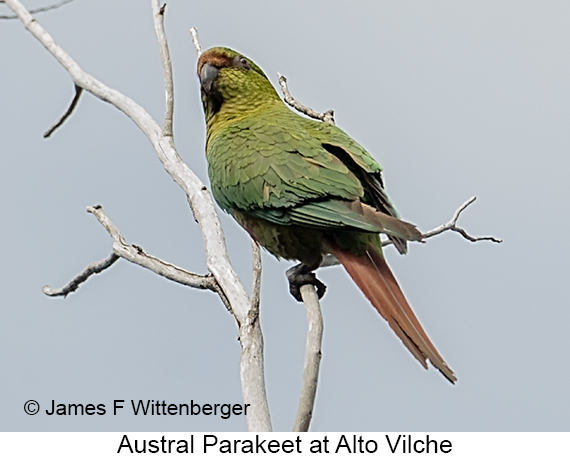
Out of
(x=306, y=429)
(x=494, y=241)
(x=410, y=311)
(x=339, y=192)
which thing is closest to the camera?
(x=306, y=429)

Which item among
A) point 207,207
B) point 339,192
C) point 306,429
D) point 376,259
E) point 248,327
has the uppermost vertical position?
point 207,207

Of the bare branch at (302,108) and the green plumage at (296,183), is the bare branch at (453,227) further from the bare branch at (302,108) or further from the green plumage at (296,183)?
the bare branch at (302,108)

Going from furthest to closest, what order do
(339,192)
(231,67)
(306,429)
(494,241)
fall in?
(231,67) → (494,241) → (339,192) → (306,429)

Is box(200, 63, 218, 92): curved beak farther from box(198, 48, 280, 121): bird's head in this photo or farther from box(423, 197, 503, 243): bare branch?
box(423, 197, 503, 243): bare branch

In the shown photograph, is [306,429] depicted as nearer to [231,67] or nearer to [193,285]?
[193,285]

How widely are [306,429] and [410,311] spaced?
0.52 m

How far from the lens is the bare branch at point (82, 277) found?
3.09m

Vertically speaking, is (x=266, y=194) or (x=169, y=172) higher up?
(x=169, y=172)

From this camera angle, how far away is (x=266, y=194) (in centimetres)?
274

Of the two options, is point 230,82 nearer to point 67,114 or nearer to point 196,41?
point 196,41

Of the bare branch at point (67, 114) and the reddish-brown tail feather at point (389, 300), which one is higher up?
the bare branch at point (67, 114)

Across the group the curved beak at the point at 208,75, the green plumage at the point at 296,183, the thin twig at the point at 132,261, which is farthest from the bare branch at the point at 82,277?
the curved beak at the point at 208,75

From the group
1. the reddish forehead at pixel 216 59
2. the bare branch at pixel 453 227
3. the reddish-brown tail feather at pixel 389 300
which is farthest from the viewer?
the reddish forehead at pixel 216 59

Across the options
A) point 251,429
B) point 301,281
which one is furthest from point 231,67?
point 251,429
